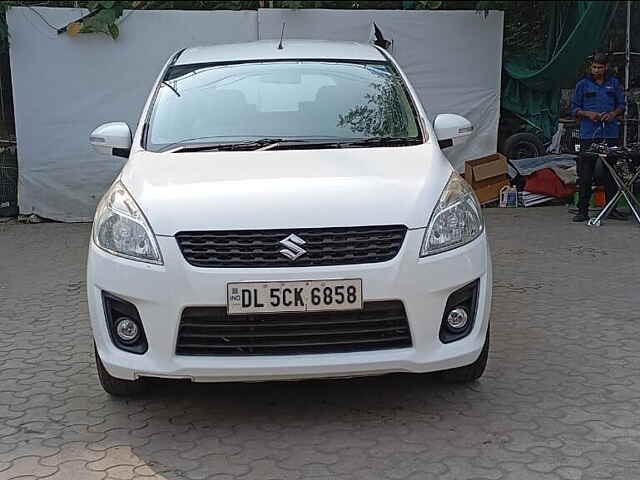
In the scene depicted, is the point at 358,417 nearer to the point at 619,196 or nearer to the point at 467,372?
the point at 467,372

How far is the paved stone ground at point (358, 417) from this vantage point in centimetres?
362

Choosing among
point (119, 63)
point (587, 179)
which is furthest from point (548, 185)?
point (119, 63)

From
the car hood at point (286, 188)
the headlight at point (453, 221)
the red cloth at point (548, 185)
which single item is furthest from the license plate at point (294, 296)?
the red cloth at point (548, 185)

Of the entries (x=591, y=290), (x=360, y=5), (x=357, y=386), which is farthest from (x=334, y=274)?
(x=360, y=5)

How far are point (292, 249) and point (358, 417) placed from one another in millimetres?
960

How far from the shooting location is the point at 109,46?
10.0 metres

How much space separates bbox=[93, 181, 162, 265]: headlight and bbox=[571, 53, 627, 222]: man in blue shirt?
6.62 meters

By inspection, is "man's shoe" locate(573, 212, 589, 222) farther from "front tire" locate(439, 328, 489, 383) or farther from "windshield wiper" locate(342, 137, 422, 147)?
"front tire" locate(439, 328, 489, 383)

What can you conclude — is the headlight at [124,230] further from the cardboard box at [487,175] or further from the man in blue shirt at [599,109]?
the cardboard box at [487,175]

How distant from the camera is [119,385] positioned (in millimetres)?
4336

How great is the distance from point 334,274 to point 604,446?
1.40 metres

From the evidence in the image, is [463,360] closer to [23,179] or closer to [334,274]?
[334,274]

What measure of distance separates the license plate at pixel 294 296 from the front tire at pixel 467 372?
3.14 ft

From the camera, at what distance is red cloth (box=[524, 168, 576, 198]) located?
1042 centimetres
